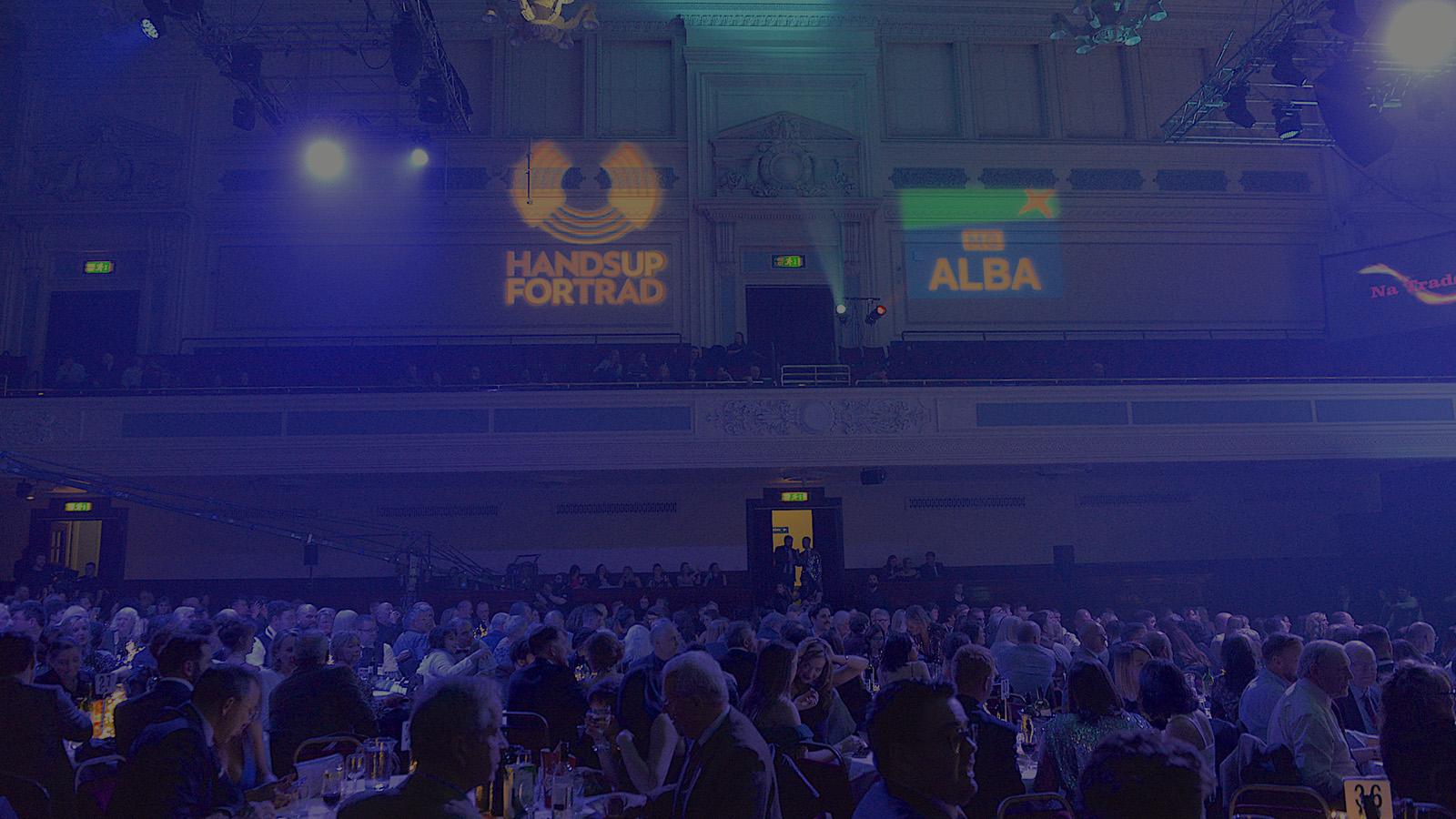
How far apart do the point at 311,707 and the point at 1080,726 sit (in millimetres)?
3427

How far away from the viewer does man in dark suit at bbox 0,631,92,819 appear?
3.66m

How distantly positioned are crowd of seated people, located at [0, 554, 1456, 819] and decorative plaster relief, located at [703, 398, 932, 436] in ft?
18.5

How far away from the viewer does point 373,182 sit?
1505cm

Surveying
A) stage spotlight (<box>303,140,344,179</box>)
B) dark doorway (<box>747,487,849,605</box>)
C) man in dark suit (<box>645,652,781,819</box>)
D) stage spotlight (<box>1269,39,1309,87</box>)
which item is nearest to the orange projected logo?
stage spotlight (<box>303,140,344,179</box>)

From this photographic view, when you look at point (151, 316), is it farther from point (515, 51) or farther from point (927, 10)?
point (927, 10)

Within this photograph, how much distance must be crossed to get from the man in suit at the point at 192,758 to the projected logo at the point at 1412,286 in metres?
15.7

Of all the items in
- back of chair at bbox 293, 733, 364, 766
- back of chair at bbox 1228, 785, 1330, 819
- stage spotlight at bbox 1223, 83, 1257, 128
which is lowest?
back of chair at bbox 1228, 785, 1330, 819

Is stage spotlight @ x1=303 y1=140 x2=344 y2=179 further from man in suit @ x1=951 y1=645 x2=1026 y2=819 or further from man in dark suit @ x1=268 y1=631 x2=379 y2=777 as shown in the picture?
man in suit @ x1=951 y1=645 x2=1026 y2=819

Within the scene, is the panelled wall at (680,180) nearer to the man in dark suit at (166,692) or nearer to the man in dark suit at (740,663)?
the man in dark suit at (740,663)

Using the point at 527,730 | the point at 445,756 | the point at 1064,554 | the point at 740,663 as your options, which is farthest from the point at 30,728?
the point at 1064,554

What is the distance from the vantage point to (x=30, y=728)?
146 inches

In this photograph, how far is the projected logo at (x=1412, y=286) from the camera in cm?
1338

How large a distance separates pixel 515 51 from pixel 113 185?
6554mm

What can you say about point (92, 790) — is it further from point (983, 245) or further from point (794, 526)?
point (983, 245)
